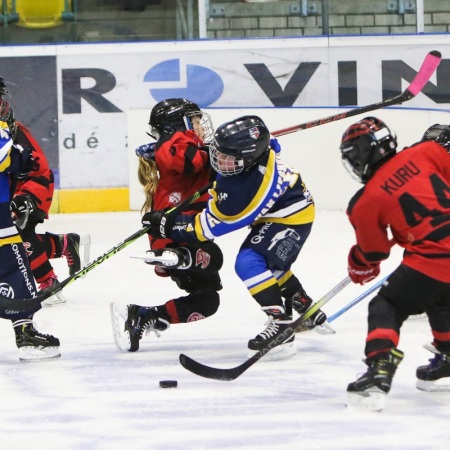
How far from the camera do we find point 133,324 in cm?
375

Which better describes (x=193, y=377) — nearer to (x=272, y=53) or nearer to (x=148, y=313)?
(x=148, y=313)

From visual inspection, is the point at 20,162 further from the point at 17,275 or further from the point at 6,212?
the point at 17,275

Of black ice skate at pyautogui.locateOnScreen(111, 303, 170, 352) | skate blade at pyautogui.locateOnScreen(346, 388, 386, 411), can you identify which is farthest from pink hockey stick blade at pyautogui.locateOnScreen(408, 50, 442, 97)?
A: skate blade at pyautogui.locateOnScreen(346, 388, 386, 411)

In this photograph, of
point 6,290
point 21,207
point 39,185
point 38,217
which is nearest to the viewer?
point 6,290

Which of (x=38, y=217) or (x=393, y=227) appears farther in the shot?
(x=38, y=217)

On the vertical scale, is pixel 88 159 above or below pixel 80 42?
below

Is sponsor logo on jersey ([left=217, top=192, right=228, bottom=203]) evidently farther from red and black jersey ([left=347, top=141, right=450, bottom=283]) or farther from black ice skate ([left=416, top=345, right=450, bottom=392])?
black ice skate ([left=416, top=345, right=450, bottom=392])

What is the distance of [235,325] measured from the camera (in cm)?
413

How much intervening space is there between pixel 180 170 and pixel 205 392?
3.10ft

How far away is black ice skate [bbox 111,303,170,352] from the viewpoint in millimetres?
3734

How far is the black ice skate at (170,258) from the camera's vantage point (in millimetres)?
3633

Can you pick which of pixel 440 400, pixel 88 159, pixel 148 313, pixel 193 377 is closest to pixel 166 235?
pixel 148 313

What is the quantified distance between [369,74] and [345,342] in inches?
179

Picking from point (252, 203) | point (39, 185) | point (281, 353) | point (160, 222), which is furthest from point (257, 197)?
point (39, 185)
